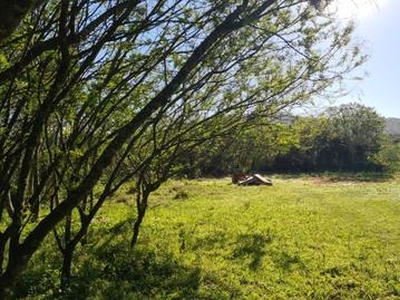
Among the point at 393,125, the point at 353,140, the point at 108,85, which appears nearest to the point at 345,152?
the point at 353,140

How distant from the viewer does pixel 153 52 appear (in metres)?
6.67

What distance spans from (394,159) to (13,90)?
1910 inches

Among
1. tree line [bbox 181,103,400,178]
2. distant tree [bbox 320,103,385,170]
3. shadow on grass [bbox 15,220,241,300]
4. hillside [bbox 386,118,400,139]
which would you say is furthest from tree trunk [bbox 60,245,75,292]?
hillside [bbox 386,118,400,139]

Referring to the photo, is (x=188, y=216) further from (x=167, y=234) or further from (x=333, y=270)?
(x=333, y=270)

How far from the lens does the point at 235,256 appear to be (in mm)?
12195

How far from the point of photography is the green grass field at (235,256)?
30.7 feet

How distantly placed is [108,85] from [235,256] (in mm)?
6844

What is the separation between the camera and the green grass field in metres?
9.37

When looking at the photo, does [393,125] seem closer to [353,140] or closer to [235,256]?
[353,140]

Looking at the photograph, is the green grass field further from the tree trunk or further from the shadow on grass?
the tree trunk

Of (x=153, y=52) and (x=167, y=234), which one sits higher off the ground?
(x=153, y=52)

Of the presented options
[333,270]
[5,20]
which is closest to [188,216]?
[333,270]

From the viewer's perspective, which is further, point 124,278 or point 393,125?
point 393,125

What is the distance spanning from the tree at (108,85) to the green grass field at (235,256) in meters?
1.65
